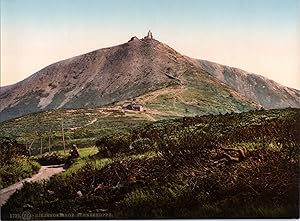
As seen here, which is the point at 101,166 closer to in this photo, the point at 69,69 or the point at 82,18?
the point at 69,69

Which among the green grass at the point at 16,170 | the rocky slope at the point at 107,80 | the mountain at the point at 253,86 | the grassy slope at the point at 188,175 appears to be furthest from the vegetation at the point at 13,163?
the mountain at the point at 253,86

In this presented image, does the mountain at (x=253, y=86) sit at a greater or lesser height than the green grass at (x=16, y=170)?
greater

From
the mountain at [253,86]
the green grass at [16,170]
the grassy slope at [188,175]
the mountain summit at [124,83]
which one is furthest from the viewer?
the mountain summit at [124,83]

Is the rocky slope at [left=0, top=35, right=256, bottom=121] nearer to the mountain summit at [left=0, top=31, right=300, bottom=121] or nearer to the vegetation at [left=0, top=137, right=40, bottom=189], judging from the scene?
the mountain summit at [left=0, top=31, right=300, bottom=121]

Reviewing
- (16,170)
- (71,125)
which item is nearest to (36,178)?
(16,170)

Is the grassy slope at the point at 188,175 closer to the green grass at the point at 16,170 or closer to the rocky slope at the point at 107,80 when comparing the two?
the green grass at the point at 16,170

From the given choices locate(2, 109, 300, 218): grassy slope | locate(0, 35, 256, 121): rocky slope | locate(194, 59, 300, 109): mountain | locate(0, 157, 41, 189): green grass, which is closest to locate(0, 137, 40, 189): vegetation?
locate(0, 157, 41, 189): green grass
